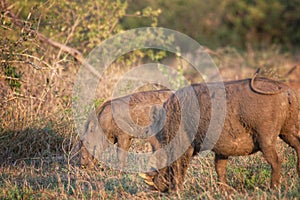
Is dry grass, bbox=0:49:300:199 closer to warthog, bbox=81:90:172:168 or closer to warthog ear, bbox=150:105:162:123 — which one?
warthog, bbox=81:90:172:168

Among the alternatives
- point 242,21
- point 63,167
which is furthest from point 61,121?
point 242,21

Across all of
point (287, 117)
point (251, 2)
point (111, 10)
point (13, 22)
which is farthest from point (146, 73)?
point (251, 2)

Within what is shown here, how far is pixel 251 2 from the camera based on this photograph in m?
23.2

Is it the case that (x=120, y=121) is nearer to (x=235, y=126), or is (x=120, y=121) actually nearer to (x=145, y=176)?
(x=145, y=176)

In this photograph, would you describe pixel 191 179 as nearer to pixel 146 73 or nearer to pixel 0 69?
pixel 0 69

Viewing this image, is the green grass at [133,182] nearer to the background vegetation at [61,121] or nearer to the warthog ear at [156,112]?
the background vegetation at [61,121]

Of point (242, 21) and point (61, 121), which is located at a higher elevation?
point (242, 21)

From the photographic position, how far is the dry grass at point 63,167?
236 inches

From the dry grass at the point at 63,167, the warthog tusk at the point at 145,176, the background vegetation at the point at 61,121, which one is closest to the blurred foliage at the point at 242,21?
the background vegetation at the point at 61,121

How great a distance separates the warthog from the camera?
26.4 feet

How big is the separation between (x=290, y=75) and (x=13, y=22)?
7684mm

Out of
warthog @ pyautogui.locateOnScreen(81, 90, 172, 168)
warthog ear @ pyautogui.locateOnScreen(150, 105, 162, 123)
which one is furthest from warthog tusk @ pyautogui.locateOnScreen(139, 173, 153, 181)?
warthog @ pyautogui.locateOnScreen(81, 90, 172, 168)

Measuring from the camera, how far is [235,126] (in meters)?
5.56

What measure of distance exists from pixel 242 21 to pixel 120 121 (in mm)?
16215
